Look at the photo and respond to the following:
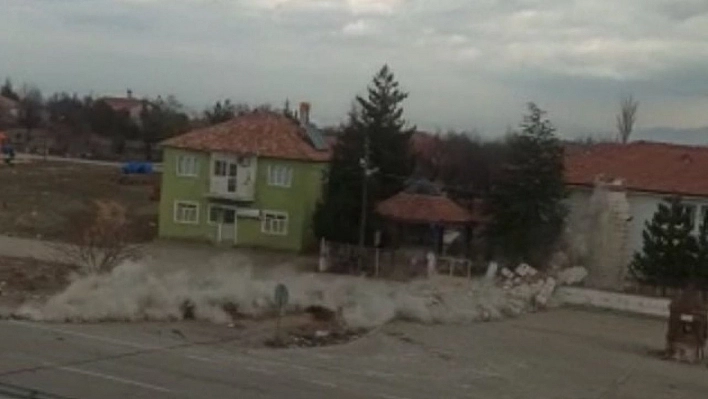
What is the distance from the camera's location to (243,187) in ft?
170

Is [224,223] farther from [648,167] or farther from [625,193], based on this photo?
[648,167]

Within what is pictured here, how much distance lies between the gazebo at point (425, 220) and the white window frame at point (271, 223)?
5.71 meters

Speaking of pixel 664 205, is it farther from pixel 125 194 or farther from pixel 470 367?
pixel 125 194

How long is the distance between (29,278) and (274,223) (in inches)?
687

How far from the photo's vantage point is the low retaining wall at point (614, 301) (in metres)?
36.4

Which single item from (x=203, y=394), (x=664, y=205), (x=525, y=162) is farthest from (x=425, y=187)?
(x=203, y=394)

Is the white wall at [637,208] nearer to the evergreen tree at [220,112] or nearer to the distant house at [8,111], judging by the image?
the evergreen tree at [220,112]

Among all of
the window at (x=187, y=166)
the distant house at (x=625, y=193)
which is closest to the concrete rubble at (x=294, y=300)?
the distant house at (x=625, y=193)

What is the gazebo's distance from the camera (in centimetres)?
4547

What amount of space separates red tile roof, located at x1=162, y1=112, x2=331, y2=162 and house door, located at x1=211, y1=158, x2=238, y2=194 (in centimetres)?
68

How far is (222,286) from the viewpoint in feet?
104

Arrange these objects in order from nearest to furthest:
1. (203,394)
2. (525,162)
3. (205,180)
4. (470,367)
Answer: (203,394) → (470,367) → (525,162) → (205,180)

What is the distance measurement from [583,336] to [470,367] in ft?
26.5

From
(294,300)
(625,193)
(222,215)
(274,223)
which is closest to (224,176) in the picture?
(222,215)
